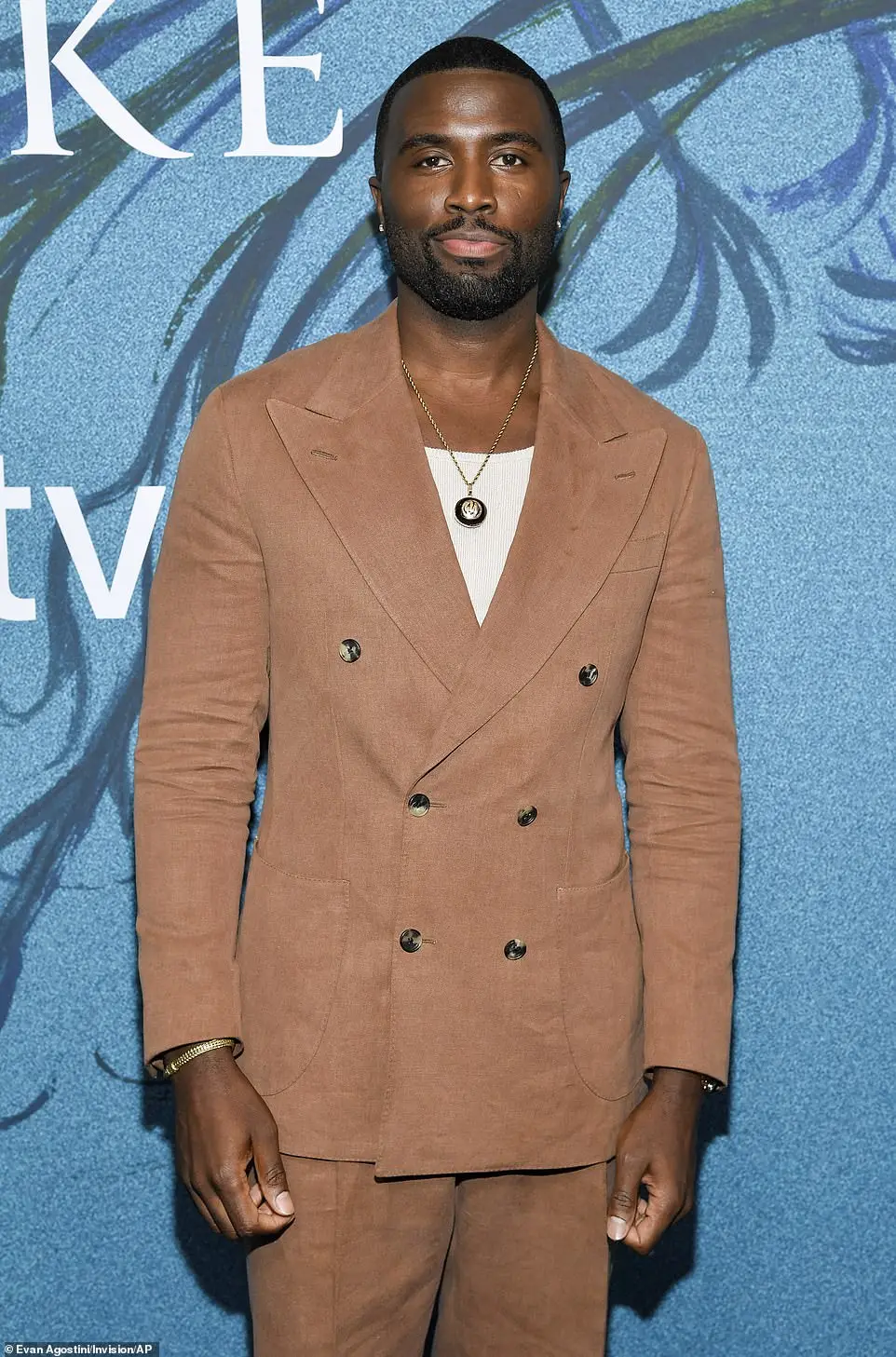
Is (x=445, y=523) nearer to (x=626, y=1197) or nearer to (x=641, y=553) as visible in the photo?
(x=641, y=553)

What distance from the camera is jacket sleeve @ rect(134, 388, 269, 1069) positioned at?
1549 millimetres

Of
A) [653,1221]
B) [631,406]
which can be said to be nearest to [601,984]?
[653,1221]

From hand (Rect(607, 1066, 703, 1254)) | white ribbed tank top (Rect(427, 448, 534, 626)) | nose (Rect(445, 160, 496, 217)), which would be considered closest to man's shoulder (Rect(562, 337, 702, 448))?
white ribbed tank top (Rect(427, 448, 534, 626))

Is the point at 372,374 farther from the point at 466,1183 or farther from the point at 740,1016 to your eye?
the point at 740,1016

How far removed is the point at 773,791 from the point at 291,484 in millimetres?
930

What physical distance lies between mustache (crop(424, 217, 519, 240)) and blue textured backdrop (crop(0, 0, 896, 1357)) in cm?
49

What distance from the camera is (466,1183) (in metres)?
1.65

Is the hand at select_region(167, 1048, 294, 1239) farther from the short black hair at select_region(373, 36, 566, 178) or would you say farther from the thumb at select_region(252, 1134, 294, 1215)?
the short black hair at select_region(373, 36, 566, 178)

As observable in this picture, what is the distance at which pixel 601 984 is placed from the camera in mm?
1621

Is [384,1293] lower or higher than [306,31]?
lower

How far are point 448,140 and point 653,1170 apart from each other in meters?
1.10

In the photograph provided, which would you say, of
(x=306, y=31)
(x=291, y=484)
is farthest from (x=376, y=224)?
(x=291, y=484)

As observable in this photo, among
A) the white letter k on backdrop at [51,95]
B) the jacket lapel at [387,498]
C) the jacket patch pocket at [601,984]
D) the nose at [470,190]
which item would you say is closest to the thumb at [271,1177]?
the jacket patch pocket at [601,984]

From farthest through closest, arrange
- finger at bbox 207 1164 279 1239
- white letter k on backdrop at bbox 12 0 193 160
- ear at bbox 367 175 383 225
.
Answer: white letter k on backdrop at bbox 12 0 193 160
ear at bbox 367 175 383 225
finger at bbox 207 1164 279 1239
